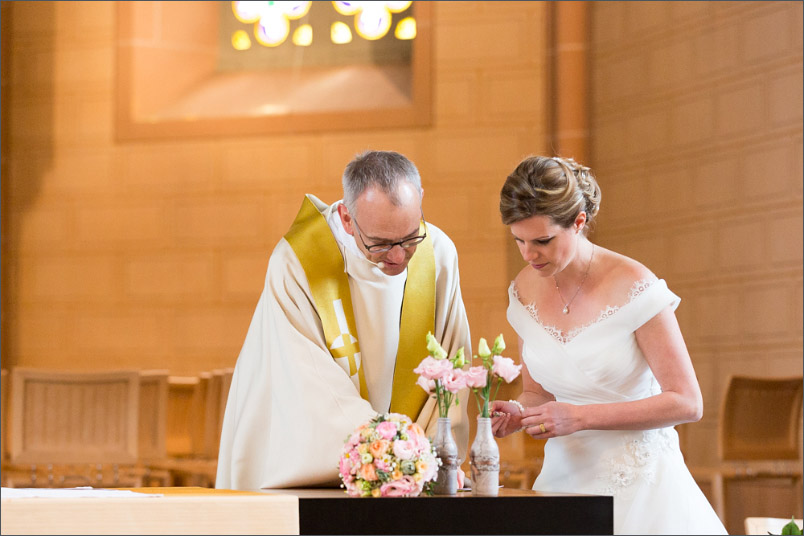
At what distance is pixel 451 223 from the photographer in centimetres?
803

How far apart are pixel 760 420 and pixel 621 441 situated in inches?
118

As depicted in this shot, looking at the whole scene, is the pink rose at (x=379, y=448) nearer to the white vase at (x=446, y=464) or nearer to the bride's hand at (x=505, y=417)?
the white vase at (x=446, y=464)

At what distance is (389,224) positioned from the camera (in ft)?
9.46

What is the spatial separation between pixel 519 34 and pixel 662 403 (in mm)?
5510

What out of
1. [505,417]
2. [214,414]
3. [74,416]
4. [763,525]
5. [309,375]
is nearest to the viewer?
[505,417]

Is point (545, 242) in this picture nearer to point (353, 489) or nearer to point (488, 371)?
point (488, 371)

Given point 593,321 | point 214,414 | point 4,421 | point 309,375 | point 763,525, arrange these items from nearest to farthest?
point 309,375, point 593,321, point 763,525, point 4,421, point 214,414

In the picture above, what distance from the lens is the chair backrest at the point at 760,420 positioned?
5.72 meters

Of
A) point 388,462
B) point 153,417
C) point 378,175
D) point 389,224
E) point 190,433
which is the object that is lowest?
point 190,433

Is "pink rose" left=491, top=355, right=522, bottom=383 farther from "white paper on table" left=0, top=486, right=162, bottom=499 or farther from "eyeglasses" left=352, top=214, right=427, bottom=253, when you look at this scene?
"white paper on table" left=0, top=486, right=162, bottom=499

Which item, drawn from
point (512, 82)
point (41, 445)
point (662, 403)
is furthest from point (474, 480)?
point (512, 82)

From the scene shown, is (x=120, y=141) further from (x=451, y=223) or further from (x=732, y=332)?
(x=732, y=332)

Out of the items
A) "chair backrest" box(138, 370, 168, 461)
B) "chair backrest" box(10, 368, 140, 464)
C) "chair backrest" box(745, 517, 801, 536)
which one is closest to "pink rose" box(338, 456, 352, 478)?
"chair backrest" box(745, 517, 801, 536)

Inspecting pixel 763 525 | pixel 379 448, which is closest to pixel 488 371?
pixel 379 448
